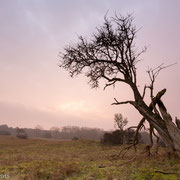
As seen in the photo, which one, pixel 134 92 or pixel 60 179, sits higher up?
pixel 134 92

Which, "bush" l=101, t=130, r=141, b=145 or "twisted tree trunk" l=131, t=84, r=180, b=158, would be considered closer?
"twisted tree trunk" l=131, t=84, r=180, b=158

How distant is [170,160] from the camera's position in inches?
291

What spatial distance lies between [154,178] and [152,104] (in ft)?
12.1

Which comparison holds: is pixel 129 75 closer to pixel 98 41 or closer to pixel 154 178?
pixel 98 41

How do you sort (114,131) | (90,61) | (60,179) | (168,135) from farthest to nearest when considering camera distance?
(114,131), (90,61), (168,135), (60,179)

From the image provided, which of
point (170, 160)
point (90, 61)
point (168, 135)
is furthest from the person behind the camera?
point (90, 61)

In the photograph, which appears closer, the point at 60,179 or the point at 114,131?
the point at 60,179

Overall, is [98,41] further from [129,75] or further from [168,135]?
[168,135]

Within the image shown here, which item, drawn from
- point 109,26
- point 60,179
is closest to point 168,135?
point 60,179

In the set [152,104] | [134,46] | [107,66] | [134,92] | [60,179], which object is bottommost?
[60,179]

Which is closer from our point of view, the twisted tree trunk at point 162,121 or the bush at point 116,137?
the twisted tree trunk at point 162,121

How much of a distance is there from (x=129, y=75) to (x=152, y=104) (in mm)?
2076

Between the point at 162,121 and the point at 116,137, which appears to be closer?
the point at 162,121

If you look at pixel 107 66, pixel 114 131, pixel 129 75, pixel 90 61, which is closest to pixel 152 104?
pixel 129 75
